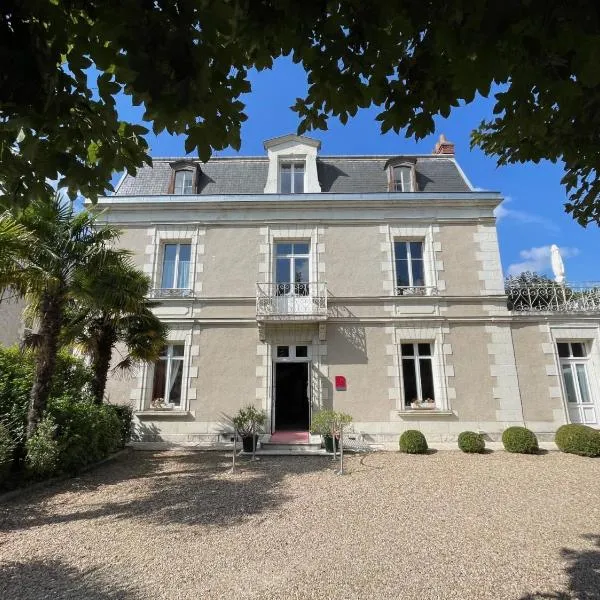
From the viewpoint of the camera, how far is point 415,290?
37.0ft

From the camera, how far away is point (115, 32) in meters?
1.80

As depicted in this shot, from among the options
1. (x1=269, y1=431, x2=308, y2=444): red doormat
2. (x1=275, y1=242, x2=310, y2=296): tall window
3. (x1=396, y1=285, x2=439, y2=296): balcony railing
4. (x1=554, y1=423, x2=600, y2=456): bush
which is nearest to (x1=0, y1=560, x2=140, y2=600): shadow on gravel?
(x1=269, y1=431, x2=308, y2=444): red doormat

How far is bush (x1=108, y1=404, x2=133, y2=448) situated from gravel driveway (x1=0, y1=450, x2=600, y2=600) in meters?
2.13

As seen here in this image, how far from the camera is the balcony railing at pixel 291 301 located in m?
10.6

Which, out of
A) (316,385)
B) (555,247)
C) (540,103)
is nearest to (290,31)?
(540,103)

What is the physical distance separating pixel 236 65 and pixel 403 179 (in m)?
11.0

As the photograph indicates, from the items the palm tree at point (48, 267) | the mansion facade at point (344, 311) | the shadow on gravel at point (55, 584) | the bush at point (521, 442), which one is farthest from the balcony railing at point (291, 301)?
the shadow on gravel at point (55, 584)

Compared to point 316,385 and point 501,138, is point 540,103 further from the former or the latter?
point 316,385

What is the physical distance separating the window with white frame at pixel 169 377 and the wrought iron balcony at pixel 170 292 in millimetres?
1429

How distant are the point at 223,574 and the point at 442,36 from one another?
423 centimetres

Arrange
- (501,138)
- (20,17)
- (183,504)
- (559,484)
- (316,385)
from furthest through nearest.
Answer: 1. (316,385)
2. (559,484)
3. (183,504)
4. (501,138)
5. (20,17)

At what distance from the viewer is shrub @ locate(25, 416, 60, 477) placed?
607 cm

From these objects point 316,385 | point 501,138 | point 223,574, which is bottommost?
point 223,574

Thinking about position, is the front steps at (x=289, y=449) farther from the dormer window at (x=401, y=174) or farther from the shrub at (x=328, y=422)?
the dormer window at (x=401, y=174)
